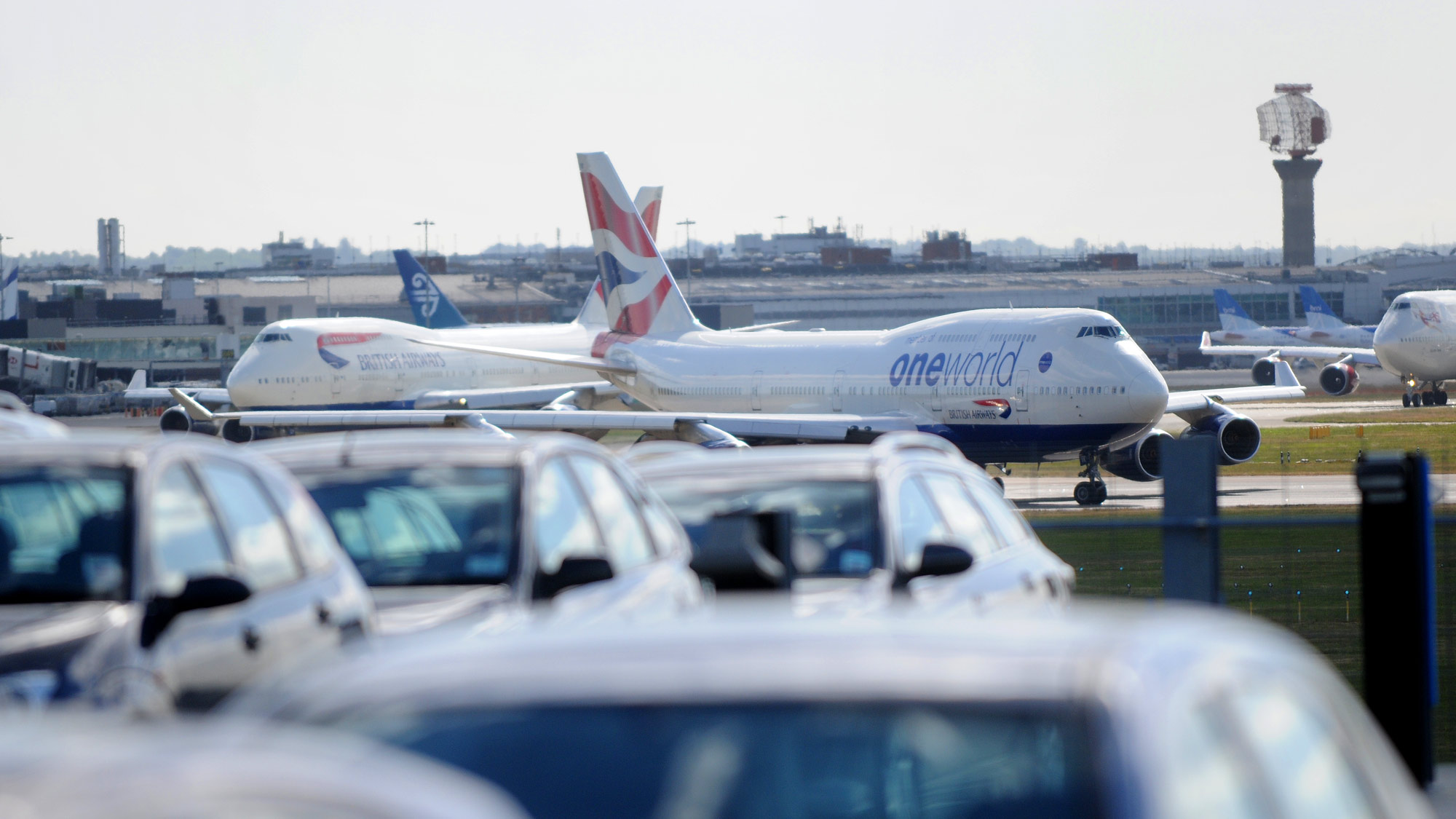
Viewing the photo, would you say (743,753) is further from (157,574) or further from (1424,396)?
(1424,396)

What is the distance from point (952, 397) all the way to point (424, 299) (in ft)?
144

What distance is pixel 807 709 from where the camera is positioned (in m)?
2.28

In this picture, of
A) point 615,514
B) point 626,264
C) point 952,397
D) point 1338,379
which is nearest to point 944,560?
point 615,514

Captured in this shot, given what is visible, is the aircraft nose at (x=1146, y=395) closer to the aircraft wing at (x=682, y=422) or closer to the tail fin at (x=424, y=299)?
the aircraft wing at (x=682, y=422)

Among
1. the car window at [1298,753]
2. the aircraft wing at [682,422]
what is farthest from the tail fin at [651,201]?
the car window at [1298,753]

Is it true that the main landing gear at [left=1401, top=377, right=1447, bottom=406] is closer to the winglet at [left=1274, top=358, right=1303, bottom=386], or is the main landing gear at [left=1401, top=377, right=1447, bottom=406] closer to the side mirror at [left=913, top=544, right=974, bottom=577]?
the winglet at [left=1274, top=358, right=1303, bottom=386]

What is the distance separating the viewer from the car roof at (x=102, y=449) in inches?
238

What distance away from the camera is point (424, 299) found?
7038 cm

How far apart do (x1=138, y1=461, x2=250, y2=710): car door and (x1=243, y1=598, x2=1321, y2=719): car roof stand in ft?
9.76

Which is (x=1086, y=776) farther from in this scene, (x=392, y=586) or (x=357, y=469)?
(x=357, y=469)

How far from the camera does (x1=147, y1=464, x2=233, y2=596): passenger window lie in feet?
18.8

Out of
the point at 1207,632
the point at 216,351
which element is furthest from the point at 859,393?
the point at 216,351

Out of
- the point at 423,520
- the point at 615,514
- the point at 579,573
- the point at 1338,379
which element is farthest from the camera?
the point at 1338,379

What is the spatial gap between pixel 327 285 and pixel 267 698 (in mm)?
128486
